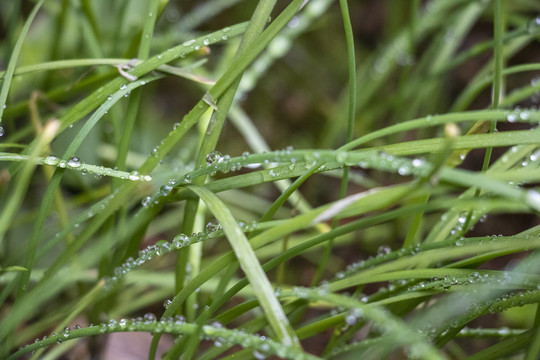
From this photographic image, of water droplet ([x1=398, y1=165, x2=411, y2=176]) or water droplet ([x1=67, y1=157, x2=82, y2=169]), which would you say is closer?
water droplet ([x1=398, y1=165, x2=411, y2=176])

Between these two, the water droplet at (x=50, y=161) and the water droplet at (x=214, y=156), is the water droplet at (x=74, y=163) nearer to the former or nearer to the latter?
the water droplet at (x=50, y=161)

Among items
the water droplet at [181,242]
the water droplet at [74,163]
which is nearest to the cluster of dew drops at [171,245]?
the water droplet at [181,242]

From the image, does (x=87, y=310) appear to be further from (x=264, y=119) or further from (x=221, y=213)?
(x=264, y=119)

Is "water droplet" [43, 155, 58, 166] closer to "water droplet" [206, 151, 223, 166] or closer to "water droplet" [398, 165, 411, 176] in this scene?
"water droplet" [206, 151, 223, 166]

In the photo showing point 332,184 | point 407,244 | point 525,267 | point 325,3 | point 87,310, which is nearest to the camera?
point 525,267

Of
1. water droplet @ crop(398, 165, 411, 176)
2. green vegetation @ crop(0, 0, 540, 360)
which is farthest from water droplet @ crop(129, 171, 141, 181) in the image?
water droplet @ crop(398, 165, 411, 176)

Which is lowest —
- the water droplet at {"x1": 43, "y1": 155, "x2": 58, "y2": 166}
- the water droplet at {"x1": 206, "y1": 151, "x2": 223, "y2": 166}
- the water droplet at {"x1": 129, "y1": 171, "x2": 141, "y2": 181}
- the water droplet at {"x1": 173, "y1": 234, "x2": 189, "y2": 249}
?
the water droplet at {"x1": 173, "y1": 234, "x2": 189, "y2": 249}

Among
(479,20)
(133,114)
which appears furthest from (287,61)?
(133,114)

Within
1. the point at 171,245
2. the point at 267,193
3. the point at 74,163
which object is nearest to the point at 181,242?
the point at 171,245
